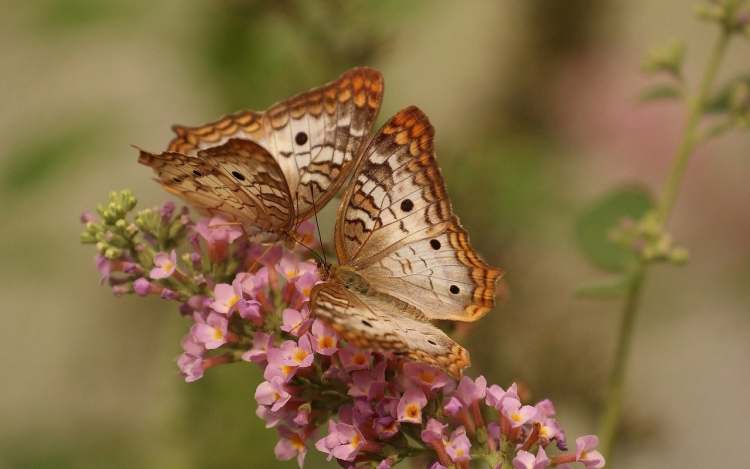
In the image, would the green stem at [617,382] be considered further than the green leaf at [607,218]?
No

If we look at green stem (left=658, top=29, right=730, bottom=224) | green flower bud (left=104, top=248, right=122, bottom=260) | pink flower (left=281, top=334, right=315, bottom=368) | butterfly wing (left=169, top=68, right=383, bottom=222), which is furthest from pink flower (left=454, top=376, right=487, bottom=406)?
green stem (left=658, top=29, right=730, bottom=224)

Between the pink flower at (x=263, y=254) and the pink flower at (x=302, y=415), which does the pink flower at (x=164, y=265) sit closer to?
the pink flower at (x=263, y=254)

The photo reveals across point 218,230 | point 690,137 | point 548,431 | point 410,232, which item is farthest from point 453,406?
point 690,137

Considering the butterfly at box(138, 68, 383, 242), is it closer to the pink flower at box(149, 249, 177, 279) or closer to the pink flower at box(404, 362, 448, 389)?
the pink flower at box(149, 249, 177, 279)

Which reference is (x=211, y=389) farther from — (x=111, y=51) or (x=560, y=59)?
(x=111, y=51)

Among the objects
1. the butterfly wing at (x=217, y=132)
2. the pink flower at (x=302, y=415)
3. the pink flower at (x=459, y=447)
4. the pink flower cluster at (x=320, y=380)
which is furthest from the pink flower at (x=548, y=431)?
the butterfly wing at (x=217, y=132)

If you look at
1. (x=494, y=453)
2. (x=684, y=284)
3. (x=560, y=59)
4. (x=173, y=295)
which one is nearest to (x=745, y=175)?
(x=684, y=284)

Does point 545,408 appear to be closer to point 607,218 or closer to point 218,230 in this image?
Answer: point 218,230

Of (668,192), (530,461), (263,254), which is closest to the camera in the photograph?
(530,461)
